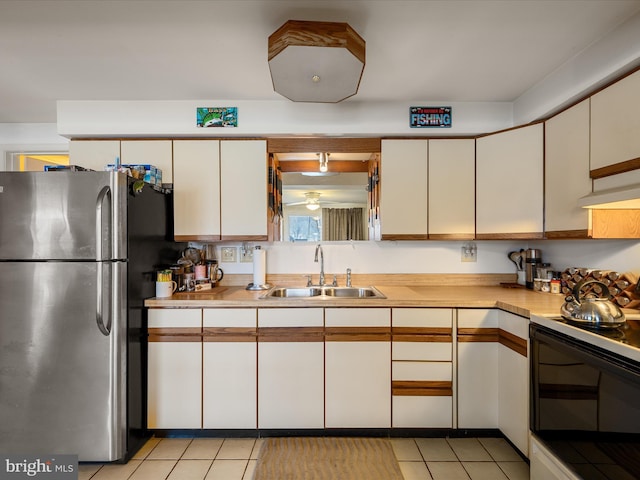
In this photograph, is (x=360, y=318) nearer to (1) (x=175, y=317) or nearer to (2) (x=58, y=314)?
(1) (x=175, y=317)

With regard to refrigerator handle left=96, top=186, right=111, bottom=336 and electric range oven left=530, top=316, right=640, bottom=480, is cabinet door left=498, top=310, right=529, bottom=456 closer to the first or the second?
electric range oven left=530, top=316, right=640, bottom=480

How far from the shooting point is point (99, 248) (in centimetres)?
183

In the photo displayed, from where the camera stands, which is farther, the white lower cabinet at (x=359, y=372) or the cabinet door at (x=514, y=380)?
the white lower cabinet at (x=359, y=372)

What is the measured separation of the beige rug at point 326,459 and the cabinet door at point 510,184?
1.63 m

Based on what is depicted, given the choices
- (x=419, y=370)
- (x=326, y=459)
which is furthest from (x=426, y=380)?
(x=326, y=459)

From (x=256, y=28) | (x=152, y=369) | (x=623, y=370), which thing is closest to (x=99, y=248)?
(x=152, y=369)

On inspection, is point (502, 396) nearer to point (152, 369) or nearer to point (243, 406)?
point (243, 406)

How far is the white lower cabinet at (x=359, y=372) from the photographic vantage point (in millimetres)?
2113

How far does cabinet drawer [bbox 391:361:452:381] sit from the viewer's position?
2.11 meters

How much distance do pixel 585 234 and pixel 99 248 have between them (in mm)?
2668

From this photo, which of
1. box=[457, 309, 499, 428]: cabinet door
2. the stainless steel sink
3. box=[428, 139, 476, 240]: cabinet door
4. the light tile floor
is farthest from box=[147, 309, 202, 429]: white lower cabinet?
box=[428, 139, 476, 240]: cabinet door

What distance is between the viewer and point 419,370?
83.0 inches

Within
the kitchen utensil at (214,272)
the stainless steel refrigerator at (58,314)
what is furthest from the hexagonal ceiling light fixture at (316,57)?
the kitchen utensil at (214,272)

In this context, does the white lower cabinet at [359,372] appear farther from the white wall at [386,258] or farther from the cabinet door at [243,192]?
the cabinet door at [243,192]
